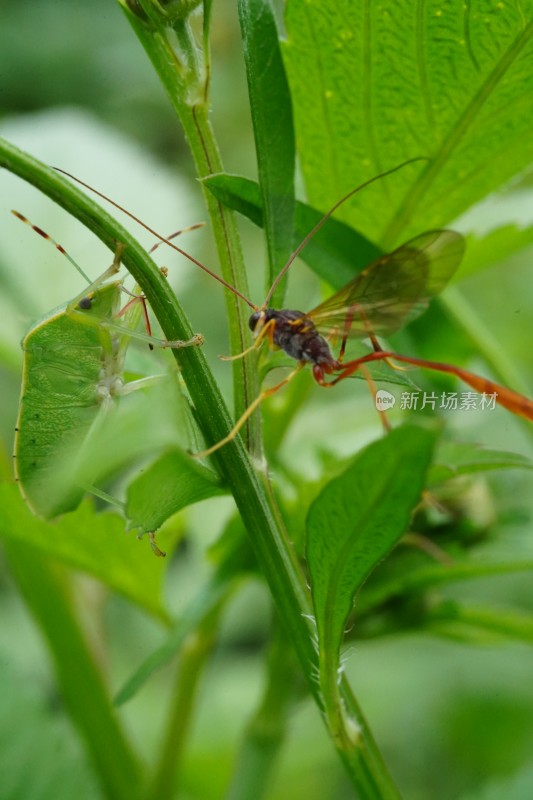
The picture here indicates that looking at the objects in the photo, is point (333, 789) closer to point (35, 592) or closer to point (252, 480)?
point (35, 592)

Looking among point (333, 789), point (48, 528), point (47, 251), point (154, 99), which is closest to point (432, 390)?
point (48, 528)

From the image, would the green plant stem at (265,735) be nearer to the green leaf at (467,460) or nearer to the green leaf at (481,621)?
the green leaf at (481,621)

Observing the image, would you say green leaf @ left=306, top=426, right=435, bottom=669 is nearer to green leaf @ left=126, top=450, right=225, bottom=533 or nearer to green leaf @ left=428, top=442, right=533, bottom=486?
green leaf @ left=126, top=450, right=225, bottom=533

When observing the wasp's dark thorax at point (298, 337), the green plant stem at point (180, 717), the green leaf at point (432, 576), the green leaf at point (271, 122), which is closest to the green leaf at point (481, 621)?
the green leaf at point (432, 576)

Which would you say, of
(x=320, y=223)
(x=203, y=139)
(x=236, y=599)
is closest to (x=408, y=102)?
(x=320, y=223)

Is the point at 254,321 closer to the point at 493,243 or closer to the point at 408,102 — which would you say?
the point at 408,102

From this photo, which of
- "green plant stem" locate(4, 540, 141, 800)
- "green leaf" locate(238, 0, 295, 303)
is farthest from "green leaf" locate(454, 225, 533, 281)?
"green plant stem" locate(4, 540, 141, 800)

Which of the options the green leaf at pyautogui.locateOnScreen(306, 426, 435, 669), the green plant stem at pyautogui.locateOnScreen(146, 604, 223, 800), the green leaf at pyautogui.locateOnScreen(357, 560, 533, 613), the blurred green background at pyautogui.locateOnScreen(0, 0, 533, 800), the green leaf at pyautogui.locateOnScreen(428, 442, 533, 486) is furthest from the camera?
the blurred green background at pyautogui.locateOnScreen(0, 0, 533, 800)
